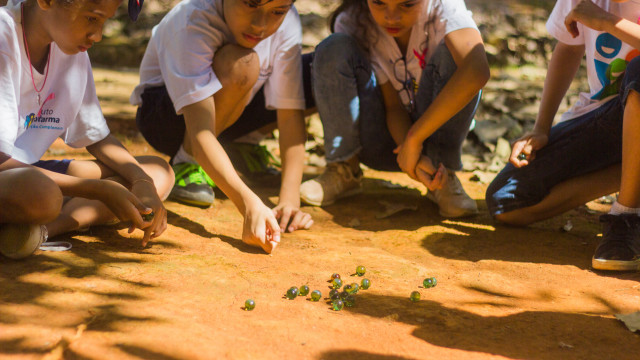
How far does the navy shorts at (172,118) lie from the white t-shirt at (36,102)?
67 cm

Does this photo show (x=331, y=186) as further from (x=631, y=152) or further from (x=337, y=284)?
(x=631, y=152)

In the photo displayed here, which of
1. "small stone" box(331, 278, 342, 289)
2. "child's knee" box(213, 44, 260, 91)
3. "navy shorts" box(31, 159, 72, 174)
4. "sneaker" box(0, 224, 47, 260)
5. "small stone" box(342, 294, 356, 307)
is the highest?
"child's knee" box(213, 44, 260, 91)

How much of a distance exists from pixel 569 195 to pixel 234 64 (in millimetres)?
1888

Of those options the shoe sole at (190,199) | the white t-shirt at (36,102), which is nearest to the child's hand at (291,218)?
the shoe sole at (190,199)

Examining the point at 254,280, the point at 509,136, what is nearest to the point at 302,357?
the point at 254,280

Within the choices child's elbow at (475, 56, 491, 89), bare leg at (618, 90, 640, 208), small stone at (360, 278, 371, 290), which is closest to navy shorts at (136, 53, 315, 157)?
child's elbow at (475, 56, 491, 89)

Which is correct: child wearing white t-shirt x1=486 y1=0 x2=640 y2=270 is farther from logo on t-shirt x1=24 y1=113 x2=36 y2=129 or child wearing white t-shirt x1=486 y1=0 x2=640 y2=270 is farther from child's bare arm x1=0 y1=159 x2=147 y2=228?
logo on t-shirt x1=24 y1=113 x2=36 y2=129

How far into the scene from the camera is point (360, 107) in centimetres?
347

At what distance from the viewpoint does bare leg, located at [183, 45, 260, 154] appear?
9.86ft

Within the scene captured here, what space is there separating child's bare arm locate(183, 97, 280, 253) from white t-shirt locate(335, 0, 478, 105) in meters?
1.06

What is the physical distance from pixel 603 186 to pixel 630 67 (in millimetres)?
699

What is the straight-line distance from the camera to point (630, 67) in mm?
2598

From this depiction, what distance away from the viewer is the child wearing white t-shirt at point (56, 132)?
2117 millimetres

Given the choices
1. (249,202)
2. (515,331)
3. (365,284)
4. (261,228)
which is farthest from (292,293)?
(515,331)
